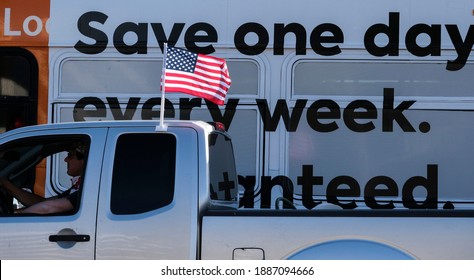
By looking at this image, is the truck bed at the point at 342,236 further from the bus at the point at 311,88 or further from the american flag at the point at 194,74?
the bus at the point at 311,88

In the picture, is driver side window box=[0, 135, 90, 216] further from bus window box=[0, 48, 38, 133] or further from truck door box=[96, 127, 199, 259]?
bus window box=[0, 48, 38, 133]

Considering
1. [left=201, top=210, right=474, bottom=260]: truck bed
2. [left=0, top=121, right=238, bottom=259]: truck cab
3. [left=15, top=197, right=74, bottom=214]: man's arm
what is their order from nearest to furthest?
[left=201, top=210, right=474, bottom=260]: truck bed
[left=0, top=121, right=238, bottom=259]: truck cab
[left=15, top=197, right=74, bottom=214]: man's arm

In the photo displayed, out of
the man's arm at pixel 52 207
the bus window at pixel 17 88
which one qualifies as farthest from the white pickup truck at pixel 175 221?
the bus window at pixel 17 88

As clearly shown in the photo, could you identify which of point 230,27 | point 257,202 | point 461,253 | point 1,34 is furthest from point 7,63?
point 461,253

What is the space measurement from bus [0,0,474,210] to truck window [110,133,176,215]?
2.14 metres

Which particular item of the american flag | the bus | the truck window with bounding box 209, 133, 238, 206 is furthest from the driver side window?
the bus

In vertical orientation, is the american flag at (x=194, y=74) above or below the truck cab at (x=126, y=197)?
above

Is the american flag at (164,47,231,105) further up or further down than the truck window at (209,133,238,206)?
further up

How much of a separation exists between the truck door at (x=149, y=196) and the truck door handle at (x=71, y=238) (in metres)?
0.08

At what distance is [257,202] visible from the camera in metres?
6.73

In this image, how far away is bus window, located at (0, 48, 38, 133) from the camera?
6930 mm

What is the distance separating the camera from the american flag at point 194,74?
503 centimetres

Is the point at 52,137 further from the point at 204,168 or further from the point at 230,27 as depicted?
the point at 230,27

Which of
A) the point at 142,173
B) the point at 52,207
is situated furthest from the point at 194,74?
the point at 52,207
